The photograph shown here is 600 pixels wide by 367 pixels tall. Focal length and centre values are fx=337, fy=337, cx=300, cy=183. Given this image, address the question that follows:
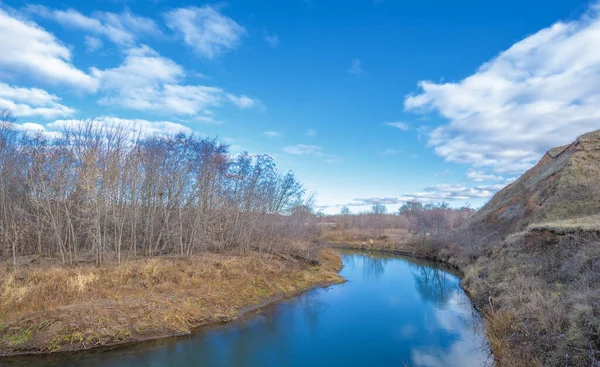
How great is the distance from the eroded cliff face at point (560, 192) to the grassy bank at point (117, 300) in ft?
69.1

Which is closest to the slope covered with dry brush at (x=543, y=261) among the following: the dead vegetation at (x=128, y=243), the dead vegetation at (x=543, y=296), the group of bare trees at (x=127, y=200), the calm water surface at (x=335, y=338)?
the dead vegetation at (x=543, y=296)

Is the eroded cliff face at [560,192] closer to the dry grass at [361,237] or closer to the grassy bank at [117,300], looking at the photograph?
the dry grass at [361,237]

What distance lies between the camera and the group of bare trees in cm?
1762

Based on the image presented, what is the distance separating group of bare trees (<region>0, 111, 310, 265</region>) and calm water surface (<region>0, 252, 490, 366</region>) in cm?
762

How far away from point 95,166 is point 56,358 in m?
9.62

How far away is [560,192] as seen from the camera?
1039 inches

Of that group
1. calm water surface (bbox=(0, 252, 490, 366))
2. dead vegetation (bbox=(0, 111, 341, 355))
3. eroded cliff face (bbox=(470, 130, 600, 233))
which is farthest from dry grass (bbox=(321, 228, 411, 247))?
calm water surface (bbox=(0, 252, 490, 366))

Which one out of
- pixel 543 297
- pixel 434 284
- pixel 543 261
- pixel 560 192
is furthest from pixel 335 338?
pixel 560 192

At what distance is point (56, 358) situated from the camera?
1111cm

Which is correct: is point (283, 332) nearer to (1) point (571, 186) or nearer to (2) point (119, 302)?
Answer: (2) point (119, 302)

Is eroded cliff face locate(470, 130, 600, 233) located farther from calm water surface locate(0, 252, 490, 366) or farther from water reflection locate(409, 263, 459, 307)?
calm water surface locate(0, 252, 490, 366)

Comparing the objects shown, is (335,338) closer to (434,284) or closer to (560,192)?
(434,284)

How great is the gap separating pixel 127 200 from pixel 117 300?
8443mm

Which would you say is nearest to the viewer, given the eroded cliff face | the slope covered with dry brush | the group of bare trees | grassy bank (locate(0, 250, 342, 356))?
the slope covered with dry brush
